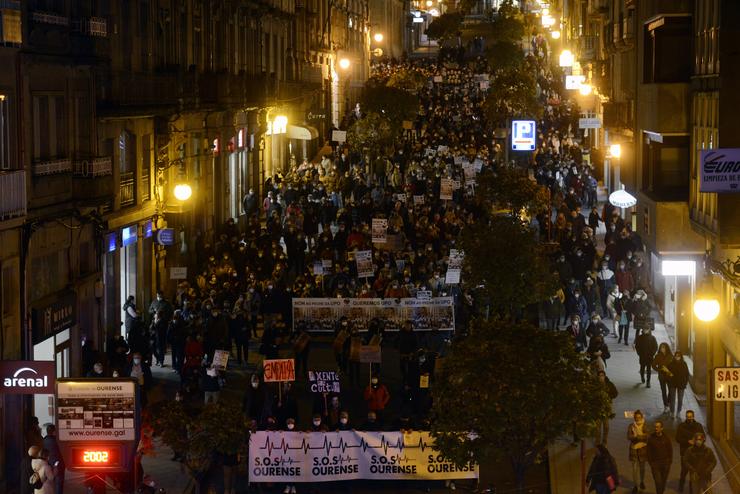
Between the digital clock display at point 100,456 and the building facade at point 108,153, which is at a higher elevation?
the building facade at point 108,153

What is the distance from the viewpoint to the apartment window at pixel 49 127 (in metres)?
28.9

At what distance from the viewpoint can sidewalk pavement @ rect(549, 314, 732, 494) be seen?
2452cm

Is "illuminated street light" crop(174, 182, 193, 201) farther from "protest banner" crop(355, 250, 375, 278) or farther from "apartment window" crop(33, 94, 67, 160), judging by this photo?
"apartment window" crop(33, 94, 67, 160)

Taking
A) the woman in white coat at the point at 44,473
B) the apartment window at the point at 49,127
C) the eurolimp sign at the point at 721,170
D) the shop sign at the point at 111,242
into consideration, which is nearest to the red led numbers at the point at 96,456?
the woman in white coat at the point at 44,473

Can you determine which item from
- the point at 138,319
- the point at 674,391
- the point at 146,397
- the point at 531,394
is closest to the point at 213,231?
the point at 138,319

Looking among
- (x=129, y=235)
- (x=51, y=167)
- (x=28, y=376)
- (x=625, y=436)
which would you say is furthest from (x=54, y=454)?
(x=129, y=235)

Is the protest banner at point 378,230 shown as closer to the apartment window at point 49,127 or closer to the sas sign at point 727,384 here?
the apartment window at point 49,127

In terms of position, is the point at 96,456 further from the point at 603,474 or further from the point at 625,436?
the point at 625,436

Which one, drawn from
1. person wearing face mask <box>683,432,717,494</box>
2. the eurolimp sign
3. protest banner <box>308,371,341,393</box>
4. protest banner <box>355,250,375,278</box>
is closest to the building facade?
protest banner <box>355,250,375,278</box>

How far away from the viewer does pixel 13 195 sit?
84.0ft

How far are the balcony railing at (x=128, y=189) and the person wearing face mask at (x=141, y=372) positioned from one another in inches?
278

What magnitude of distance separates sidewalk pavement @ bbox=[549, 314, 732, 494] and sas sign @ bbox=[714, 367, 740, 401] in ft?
7.87

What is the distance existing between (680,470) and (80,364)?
12779mm

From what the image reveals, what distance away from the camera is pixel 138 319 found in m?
32.8
